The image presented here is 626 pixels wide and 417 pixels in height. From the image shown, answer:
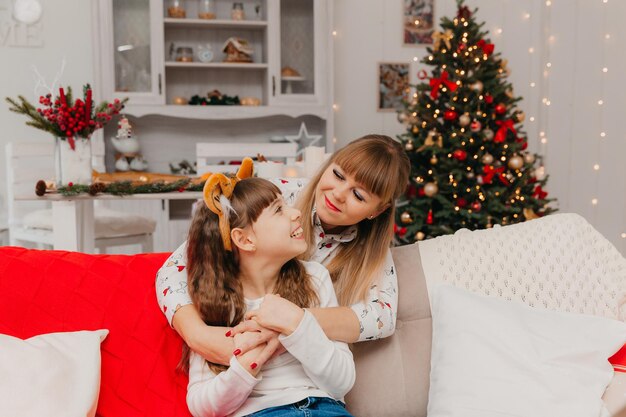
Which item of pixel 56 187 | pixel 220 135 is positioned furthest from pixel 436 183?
pixel 56 187

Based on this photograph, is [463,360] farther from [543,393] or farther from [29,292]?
[29,292]

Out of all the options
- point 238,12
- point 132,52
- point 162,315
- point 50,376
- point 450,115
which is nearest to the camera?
point 50,376

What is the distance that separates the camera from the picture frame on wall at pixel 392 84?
4500mm

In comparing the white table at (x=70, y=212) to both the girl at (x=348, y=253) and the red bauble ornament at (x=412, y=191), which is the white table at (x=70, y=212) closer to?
the girl at (x=348, y=253)

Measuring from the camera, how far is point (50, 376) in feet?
3.65

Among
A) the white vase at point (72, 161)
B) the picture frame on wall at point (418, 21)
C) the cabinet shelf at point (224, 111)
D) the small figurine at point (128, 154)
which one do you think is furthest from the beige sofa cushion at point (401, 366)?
the picture frame on wall at point (418, 21)

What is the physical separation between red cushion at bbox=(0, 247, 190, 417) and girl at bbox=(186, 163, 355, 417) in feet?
0.26

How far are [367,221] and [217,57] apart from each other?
2975 mm

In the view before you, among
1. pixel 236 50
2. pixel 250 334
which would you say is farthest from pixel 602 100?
pixel 250 334

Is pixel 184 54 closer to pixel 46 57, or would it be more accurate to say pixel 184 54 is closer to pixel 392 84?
pixel 46 57

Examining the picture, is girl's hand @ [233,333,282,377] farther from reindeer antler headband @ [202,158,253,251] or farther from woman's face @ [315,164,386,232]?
woman's face @ [315,164,386,232]

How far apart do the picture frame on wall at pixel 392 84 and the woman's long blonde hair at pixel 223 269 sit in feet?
10.9

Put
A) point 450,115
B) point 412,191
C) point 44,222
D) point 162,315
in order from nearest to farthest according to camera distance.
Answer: point 162,315
point 44,222
point 450,115
point 412,191

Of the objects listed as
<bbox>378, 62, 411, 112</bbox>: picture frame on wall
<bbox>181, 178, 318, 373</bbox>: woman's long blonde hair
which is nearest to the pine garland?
<bbox>181, 178, 318, 373</bbox>: woman's long blonde hair
